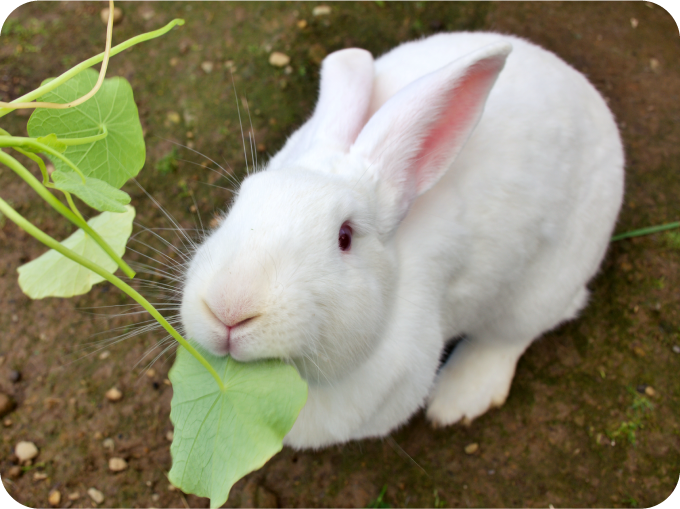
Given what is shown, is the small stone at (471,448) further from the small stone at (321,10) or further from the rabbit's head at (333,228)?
the small stone at (321,10)

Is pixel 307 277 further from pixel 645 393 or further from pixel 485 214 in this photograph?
pixel 645 393

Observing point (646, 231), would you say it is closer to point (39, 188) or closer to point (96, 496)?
point (39, 188)

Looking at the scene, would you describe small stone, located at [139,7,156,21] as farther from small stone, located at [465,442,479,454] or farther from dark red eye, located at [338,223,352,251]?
small stone, located at [465,442,479,454]

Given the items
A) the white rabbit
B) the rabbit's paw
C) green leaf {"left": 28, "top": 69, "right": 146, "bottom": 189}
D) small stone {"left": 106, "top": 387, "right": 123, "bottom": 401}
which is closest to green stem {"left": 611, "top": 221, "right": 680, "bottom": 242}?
the white rabbit

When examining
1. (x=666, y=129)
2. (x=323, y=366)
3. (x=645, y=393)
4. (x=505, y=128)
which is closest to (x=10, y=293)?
(x=323, y=366)

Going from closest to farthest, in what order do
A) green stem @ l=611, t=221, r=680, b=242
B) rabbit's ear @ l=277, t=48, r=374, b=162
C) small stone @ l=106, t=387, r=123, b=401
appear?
rabbit's ear @ l=277, t=48, r=374, b=162, small stone @ l=106, t=387, r=123, b=401, green stem @ l=611, t=221, r=680, b=242

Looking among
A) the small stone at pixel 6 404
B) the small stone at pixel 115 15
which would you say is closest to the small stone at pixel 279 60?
the small stone at pixel 115 15
